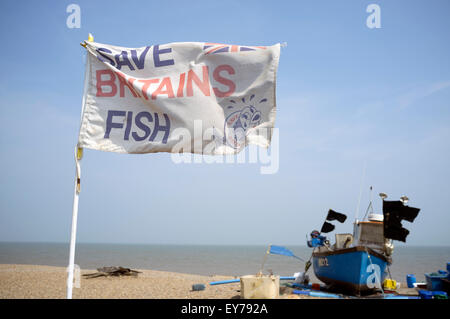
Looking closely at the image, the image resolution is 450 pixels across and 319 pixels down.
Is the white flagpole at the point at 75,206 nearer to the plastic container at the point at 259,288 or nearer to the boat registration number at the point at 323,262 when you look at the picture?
the plastic container at the point at 259,288

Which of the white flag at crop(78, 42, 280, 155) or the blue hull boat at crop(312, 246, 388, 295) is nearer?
the white flag at crop(78, 42, 280, 155)

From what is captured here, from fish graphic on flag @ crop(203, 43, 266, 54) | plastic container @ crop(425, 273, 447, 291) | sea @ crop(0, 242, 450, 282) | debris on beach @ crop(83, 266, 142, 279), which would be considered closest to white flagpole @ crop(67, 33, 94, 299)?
fish graphic on flag @ crop(203, 43, 266, 54)

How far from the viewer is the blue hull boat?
455 inches

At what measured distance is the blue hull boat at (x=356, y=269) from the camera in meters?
11.5

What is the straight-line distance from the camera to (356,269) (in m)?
11.6

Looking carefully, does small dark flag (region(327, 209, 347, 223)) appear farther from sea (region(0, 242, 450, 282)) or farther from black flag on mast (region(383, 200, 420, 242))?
sea (region(0, 242, 450, 282))

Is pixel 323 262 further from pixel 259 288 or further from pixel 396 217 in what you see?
pixel 259 288

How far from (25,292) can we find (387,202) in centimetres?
1233

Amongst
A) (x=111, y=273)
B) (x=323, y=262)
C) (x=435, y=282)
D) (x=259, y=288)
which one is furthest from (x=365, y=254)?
(x=111, y=273)

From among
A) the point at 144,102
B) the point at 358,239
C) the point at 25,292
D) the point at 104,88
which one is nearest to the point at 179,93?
the point at 144,102

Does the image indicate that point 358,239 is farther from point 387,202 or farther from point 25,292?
point 25,292

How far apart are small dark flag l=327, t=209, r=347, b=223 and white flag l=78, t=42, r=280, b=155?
1048cm
